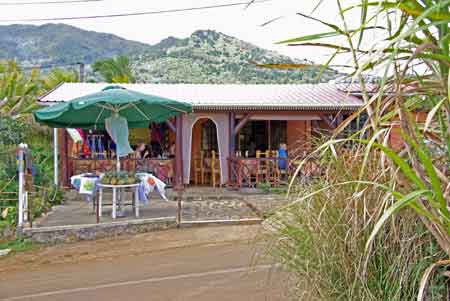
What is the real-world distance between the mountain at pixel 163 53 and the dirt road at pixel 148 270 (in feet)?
12.0

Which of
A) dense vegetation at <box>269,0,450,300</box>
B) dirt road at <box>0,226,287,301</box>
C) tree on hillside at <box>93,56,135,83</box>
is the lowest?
dirt road at <box>0,226,287,301</box>

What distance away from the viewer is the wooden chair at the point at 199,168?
15.4 metres

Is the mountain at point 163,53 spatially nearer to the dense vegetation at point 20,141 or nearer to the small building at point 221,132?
the small building at point 221,132

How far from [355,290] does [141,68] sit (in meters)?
55.1

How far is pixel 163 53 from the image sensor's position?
66125mm

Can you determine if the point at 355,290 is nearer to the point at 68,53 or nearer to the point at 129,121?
the point at 129,121

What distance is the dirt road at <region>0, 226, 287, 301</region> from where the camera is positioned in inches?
216

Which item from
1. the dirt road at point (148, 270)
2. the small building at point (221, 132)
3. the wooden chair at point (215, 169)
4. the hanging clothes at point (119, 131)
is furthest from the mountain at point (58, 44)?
the dirt road at point (148, 270)

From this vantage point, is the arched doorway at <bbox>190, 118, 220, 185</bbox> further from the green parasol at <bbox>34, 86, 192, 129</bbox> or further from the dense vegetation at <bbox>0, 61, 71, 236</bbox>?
the dense vegetation at <bbox>0, 61, 71, 236</bbox>

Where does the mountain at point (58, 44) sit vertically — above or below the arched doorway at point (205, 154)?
above

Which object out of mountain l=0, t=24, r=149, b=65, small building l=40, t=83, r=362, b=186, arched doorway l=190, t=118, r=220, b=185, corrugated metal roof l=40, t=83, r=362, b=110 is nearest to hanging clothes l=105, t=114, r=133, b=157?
small building l=40, t=83, r=362, b=186

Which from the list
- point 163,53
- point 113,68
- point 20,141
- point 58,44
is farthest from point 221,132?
point 58,44

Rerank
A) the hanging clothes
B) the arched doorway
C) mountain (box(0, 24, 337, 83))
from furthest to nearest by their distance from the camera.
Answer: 1. mountain (box(0, 24, 337, 83))
2. the arched doorway
3. the hanging clothes

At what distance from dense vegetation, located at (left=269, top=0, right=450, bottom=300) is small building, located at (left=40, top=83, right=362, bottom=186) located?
33.4ft
